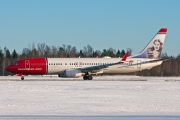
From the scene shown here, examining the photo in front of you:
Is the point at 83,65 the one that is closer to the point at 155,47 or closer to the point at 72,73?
the point at 72,73

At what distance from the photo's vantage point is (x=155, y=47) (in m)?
53.9

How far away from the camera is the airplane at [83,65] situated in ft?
164

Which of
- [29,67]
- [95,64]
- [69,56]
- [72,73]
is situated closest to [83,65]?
[95,64]

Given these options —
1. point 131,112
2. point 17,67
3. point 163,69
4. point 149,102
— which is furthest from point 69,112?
point 163,69

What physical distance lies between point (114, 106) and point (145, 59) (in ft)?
112

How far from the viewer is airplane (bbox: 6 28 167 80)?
50.1 metres

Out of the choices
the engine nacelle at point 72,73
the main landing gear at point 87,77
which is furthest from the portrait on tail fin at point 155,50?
the engine nacelle at point 72,73

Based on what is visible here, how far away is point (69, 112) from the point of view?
16.8 m

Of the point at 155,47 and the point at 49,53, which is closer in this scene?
the point at 155,47

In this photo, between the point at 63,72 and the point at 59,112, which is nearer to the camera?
the point at 59,112

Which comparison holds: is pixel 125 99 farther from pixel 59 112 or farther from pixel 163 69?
pixel 163 69

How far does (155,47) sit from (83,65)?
9320 mm

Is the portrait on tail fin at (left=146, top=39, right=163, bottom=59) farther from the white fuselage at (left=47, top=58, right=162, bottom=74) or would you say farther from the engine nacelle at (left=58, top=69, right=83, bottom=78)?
the engine nacelle at (left=58, top=69, right=83, bottom=78)

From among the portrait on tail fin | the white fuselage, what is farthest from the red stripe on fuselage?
the portrait on tail fin
